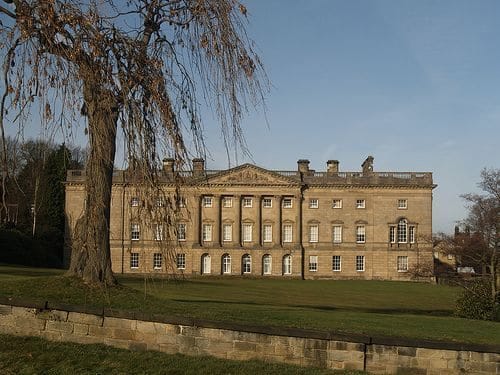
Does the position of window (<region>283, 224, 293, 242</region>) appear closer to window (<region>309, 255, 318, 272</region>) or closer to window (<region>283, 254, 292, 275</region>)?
window (<region>283, 254, 292, 275</region>)

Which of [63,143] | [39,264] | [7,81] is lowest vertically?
[39,264]

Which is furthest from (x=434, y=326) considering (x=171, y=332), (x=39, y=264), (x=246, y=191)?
(x=246, y=191)

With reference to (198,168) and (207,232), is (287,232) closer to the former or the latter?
(207,232)

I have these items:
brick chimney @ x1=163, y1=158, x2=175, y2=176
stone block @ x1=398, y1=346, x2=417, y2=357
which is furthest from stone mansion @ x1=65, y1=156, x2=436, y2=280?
brick chimney @ x1=163, y1=158, x2=175, y2=176

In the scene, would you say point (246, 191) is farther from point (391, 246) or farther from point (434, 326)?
point (434, 326)

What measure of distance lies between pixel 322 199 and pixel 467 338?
183ft

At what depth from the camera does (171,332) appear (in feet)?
29.7

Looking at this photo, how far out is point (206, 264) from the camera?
64938 mm

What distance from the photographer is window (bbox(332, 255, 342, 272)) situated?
6562 cm

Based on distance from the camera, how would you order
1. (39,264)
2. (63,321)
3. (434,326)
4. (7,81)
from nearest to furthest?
(7,81), (63,321), (434,326), (39,264)

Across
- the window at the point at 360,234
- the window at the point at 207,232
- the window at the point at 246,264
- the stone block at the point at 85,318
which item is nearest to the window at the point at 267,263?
the window at the point at 246,264

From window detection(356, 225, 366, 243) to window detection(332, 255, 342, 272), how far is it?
283 cm

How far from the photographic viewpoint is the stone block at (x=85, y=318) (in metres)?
9.18

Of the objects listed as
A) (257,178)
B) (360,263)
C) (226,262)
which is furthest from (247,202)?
(360,263)
